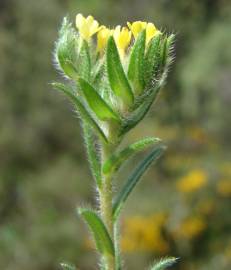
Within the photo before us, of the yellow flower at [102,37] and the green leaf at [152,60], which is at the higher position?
the yellow flower at [102,37]

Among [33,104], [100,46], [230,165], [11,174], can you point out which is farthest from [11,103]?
[100,46]

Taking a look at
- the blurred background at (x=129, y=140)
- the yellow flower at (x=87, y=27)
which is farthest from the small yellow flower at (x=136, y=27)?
the blurred background at (x=129, y=140)

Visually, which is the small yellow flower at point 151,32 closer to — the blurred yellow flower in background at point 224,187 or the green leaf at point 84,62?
the green leaf at point 84,62

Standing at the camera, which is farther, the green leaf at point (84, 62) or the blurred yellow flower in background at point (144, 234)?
the blurred yellow flower in background at point (144, 234)

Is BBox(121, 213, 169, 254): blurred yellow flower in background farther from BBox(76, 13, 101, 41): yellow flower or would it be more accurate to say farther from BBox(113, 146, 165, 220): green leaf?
BBox(76, 13, 101, 41): yellow flower

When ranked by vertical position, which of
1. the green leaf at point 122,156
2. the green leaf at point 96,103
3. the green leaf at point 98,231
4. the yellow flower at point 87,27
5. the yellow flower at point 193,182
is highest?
the yellow flower at point 87,27

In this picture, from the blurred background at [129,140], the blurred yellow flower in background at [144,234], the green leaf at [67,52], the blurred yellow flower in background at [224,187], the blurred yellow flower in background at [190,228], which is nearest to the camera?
the green leaf at [67,52]

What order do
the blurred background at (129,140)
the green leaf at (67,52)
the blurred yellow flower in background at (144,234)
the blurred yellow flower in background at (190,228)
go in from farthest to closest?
Result: the blurred background at (129,140), the blurred yellow flower in background at (144,234), the blurred yellow flower in background at (190,228), the green leaf at (67,52)

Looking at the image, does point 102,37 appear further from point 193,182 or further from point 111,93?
point 193,182
